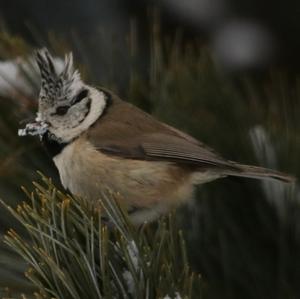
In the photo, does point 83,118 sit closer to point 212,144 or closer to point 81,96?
point 81,96

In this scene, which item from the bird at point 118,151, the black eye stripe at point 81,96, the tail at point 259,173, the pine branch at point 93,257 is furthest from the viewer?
the black eye stripe at point 81,96

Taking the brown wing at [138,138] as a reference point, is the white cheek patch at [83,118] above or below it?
above

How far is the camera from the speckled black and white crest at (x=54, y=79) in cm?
200

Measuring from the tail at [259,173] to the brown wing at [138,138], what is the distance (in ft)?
0.40

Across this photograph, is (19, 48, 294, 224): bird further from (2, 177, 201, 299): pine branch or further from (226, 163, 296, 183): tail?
(2, 177, 201, 299): pine branch

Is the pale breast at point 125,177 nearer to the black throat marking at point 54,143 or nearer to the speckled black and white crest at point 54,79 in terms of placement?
the black throat marking at point 54,143

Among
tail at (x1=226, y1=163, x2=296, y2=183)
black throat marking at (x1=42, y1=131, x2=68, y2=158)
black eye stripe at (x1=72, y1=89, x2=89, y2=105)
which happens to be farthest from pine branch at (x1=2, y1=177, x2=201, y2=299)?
black eye stripe at (x1=72, y1=89, x2=89, y2=105)

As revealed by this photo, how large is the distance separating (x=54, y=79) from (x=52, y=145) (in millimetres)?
205

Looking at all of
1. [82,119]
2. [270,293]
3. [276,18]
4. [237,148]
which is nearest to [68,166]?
[82,119]

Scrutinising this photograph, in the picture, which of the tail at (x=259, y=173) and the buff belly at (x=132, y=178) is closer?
the tail at (x=259, y=173)

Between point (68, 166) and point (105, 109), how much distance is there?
0.23 meters

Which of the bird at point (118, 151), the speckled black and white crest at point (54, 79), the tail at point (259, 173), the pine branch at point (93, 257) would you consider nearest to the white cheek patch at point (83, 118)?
the bird at point (118, 151)

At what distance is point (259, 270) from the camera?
2.00 metres

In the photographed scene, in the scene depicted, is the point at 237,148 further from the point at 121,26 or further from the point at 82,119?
the point at 121,26
